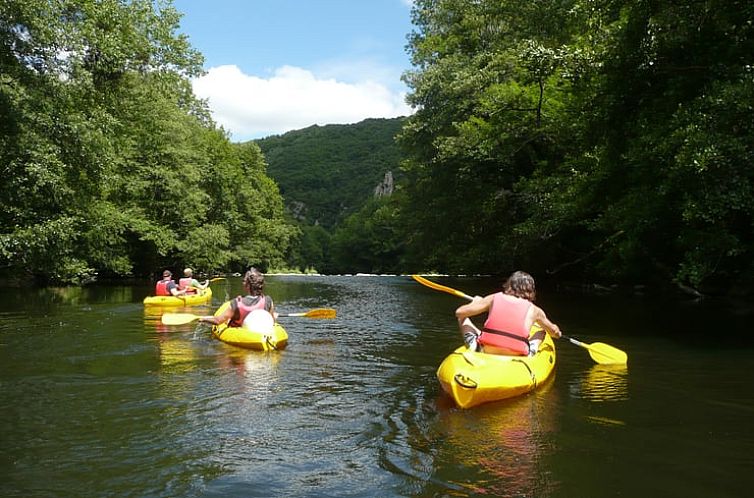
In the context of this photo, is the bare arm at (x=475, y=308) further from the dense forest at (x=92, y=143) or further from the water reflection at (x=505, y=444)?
the dense forest at (x=92, y=143)

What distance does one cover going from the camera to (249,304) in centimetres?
941

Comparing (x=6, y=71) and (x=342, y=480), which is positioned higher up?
(x=6, y=71)

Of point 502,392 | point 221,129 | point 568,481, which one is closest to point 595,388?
point 502,392

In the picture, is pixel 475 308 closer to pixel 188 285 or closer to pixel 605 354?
pixel 605 354

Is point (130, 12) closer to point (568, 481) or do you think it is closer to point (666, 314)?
point (666, 314)

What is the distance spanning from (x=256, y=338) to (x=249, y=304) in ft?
2.51

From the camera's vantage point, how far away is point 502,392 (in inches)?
231

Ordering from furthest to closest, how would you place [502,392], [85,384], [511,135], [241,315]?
[511,135] < [241,315] < [85,384] < [502,392]

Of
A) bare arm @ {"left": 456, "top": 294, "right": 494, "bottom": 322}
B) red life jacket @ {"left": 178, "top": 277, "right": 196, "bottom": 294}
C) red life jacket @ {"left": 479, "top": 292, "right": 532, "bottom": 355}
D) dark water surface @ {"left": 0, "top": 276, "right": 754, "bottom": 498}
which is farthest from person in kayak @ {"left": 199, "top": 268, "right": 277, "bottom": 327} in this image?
red life jacket @ {"left": 178, "top": 277, "right": 196, "bottom": 294}

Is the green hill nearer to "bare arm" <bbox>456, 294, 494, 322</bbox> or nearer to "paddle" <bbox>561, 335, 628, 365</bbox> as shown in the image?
"paddle" <bbox>561, 335, 628, 365</bbox>

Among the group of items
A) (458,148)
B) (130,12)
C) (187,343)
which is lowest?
(187,343)

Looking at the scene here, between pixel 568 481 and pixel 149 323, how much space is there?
10.2 m

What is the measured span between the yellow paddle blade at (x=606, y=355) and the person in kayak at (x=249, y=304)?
4.59 m

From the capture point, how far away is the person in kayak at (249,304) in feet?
30.5
